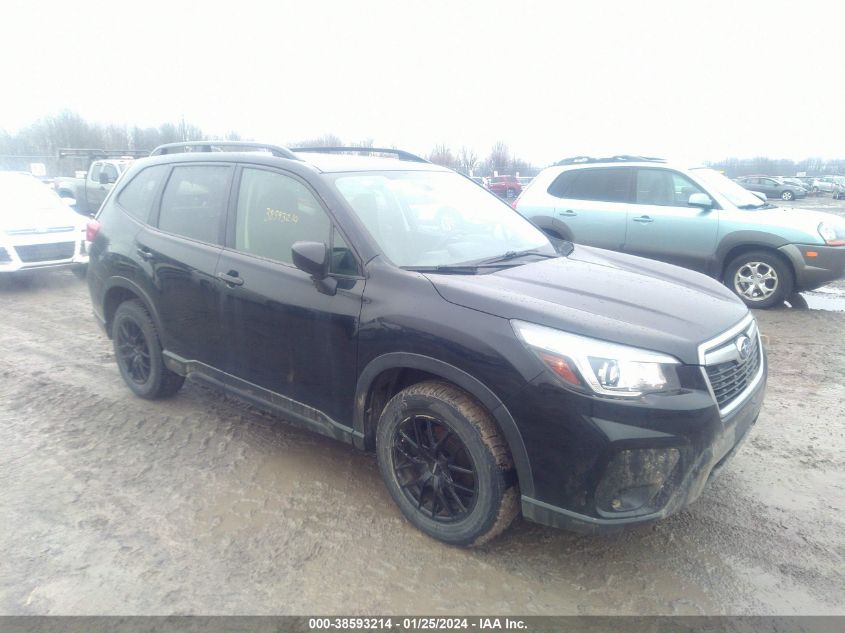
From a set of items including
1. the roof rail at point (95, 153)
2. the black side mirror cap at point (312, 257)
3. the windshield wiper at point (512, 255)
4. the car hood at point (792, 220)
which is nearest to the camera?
the black side mirror cap at point (312, 257)

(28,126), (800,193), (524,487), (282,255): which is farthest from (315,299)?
(28,126)

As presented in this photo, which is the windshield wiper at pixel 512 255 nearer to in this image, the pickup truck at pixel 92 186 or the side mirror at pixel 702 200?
the side mirror at pixel 702 200

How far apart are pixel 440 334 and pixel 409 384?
0.46 m

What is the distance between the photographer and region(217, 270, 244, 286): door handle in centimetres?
369

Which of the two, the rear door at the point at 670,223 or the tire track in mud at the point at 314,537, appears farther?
the rear door at the point at 670,223

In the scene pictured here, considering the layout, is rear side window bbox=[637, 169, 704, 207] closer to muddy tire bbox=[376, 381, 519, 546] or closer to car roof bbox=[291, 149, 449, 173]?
car roof bbox=[291, 149, 449, 173]

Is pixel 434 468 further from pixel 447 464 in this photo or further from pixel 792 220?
pixel 792 220

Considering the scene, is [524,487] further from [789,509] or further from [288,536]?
[789,509]

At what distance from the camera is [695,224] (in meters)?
7.85

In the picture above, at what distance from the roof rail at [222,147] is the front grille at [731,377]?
2.56 meters

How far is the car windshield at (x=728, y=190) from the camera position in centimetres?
793

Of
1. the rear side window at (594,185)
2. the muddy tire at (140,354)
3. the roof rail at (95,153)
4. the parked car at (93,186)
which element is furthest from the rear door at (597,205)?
the roof rail at (95,153)

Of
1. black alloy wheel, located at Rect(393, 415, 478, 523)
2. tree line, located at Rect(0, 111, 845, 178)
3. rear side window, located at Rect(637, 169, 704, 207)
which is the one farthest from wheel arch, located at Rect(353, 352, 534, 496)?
tree line, located at Rect(0, 111, 845, 178)

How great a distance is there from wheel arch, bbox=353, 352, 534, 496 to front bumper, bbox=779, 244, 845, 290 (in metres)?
6.12
